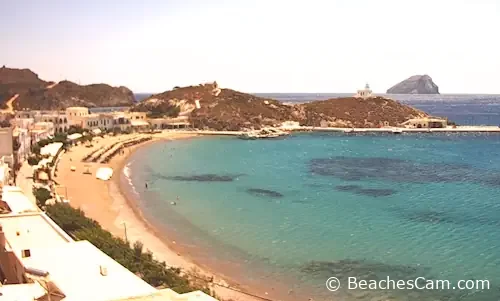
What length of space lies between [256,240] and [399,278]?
796 cm

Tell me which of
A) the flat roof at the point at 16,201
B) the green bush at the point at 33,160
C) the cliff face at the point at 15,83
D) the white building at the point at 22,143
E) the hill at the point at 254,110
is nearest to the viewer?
the flat roof at the point at 16,201

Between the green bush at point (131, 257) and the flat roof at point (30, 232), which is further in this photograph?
the green bush at point (131, 257)

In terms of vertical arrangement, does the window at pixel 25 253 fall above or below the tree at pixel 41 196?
above

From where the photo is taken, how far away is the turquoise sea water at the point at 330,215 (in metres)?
22.0

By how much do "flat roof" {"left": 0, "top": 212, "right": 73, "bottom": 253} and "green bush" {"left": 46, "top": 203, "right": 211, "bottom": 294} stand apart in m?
1.57

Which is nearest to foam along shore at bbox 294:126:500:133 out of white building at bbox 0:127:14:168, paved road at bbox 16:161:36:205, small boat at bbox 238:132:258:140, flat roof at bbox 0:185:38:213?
small boat at bbox 238:132:258:140

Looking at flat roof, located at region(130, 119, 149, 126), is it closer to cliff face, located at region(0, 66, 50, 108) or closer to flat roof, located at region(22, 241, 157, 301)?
flat roof, located at region(22, 241, 157, 301)

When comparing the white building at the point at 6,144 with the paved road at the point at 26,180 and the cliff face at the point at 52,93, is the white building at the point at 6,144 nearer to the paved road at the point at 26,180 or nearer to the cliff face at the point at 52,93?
the paved road at the point at 26,180

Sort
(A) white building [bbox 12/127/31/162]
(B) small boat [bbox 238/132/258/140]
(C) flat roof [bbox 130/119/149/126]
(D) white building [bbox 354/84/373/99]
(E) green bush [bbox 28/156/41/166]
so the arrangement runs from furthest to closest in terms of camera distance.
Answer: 1. (D) white building [bbox 354/84/373/99]
2. (C) flat roof [bbox 130/119/149/126]
3. (B) small boat [bbox 238/132/258/140]
4. (A) white building [bbox 12/127/31/162]
5. (E) green bush [bbox 28/156/41/166]

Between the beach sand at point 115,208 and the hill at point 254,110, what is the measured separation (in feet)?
149

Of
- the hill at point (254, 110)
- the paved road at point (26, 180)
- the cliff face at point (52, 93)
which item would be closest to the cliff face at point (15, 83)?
the cliff face at point (52, 93)

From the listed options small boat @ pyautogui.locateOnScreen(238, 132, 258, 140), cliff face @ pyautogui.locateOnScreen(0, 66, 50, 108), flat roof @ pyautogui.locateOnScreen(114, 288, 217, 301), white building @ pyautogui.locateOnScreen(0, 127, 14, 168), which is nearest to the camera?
flat roof @ pyautogui.locateOnScreen(114, 288, 217, 301)

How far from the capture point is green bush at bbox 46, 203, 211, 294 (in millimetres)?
18391

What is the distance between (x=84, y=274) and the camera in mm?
13828
